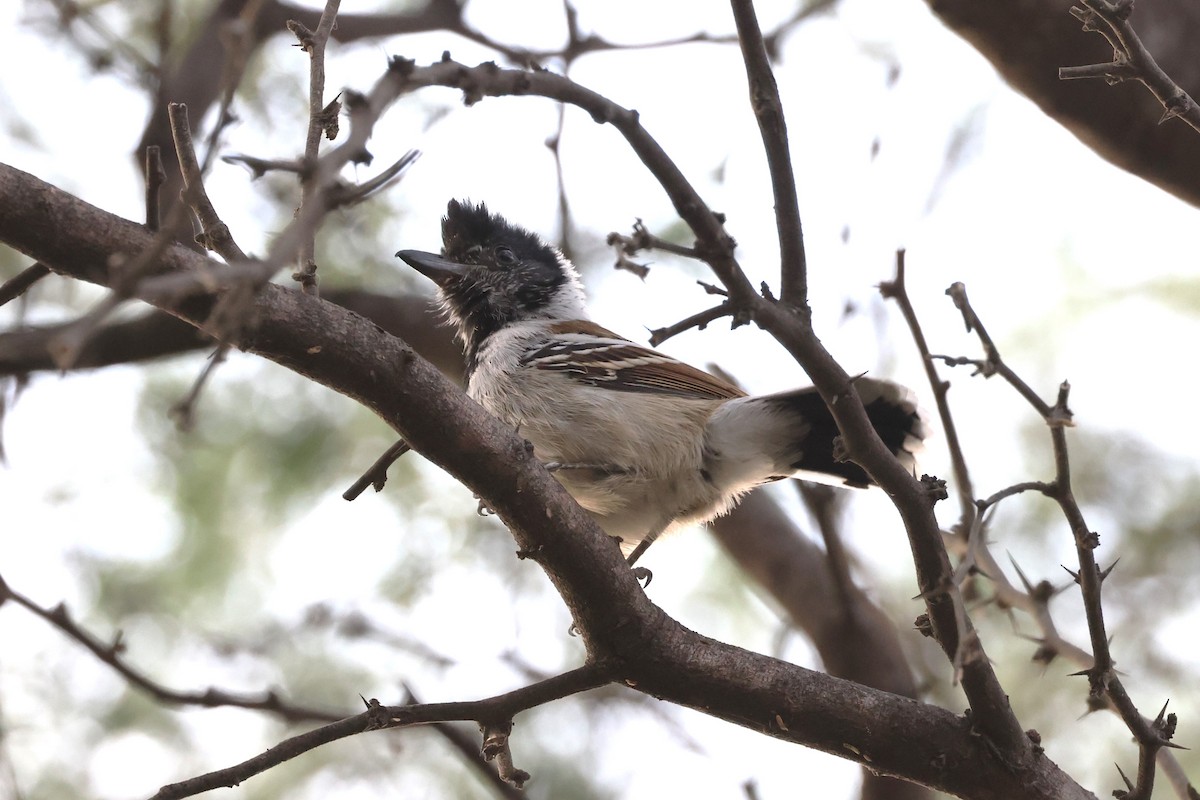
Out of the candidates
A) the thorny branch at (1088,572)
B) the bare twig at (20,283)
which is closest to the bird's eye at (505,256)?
the thorny branch at (1088,572)

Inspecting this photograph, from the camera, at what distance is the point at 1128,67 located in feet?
7.31

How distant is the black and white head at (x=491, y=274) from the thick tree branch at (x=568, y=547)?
6.90ft

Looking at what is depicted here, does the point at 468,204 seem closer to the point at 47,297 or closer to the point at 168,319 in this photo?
the point at 168,319

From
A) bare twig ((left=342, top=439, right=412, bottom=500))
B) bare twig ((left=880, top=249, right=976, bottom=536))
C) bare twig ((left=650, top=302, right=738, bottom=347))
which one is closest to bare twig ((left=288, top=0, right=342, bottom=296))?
bare twig ((left=342, top=439, right=412, bottom=500))

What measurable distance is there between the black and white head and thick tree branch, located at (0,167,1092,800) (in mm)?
2103

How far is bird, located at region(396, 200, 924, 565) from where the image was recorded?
3609 millimetres

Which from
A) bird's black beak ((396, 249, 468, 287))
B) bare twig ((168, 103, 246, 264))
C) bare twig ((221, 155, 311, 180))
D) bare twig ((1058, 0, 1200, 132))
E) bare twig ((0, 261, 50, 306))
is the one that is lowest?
bare twig ((221, 155, 311, 180))

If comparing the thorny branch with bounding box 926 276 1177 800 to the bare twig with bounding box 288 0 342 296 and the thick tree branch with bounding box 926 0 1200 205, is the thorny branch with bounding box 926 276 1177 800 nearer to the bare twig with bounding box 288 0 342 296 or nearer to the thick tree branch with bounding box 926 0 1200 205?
the bare twig with bounding box 288 0 342 296

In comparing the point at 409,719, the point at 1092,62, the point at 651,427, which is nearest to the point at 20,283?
the point at 409,719

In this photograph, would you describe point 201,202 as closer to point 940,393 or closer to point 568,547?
point 568,547

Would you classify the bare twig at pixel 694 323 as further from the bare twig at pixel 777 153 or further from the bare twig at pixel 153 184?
the bare twig at pixel 153 184

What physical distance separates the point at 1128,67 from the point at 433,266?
2.82m

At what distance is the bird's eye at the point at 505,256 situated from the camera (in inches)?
187

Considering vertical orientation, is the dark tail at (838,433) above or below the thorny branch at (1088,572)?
above
